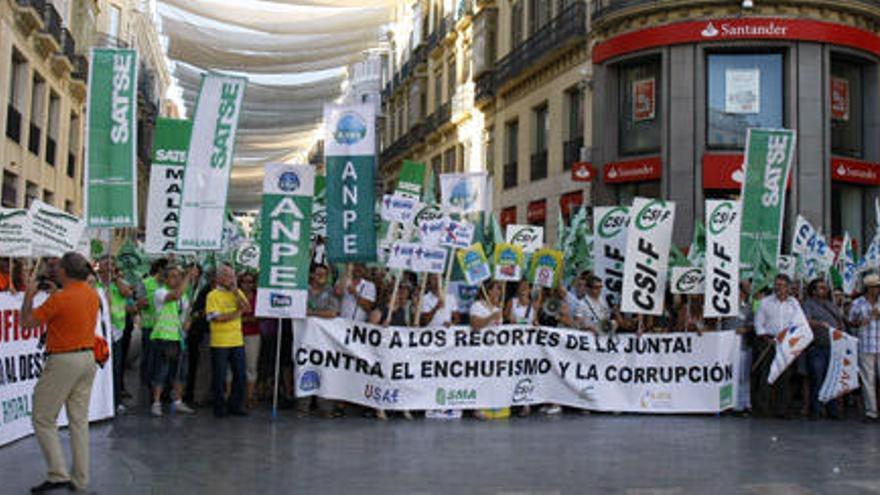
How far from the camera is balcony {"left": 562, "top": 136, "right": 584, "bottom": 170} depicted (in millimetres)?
27148

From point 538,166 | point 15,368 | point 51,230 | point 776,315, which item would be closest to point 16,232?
point 51,230

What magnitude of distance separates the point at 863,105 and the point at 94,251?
62.6 ft

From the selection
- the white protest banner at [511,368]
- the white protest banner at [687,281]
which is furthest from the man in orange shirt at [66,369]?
the white protest banner at [687,281]

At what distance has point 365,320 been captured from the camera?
12266 mm

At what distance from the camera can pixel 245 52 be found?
1016 inches

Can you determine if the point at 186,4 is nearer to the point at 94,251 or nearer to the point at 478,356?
the point at 94,251

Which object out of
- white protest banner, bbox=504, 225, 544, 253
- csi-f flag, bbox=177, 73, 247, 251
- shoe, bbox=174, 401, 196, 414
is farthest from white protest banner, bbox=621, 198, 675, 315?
shoe, bbox=174, 401, 196, 414

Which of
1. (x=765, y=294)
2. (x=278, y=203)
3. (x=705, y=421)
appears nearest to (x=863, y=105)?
(x=765, y=294)

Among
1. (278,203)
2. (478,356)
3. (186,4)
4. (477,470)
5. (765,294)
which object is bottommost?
(477,470)

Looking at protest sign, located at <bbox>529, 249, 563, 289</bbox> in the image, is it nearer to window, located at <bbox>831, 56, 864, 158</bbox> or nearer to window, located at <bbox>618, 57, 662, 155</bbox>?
window, located at <bbox>618, 57, 662, 155</bbox>

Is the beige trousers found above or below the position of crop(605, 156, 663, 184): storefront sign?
below

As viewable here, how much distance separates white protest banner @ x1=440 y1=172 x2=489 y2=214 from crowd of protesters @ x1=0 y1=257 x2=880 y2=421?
1.13 metres

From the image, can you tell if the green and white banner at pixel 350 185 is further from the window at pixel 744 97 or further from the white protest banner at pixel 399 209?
the window at pixel 744 97

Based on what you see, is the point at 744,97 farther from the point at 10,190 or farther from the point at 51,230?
the point at 10,190
